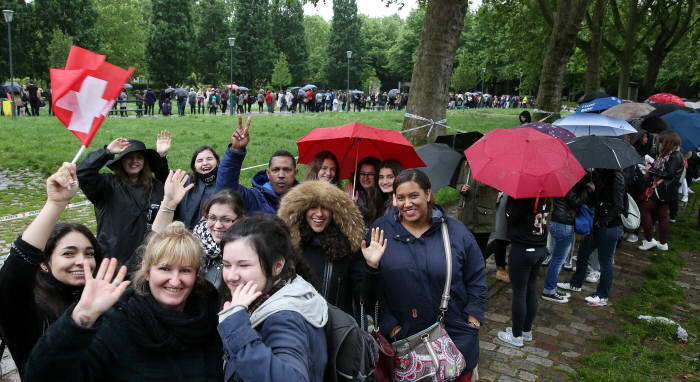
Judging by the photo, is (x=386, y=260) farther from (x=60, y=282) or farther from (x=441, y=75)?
(x=441, y=75)

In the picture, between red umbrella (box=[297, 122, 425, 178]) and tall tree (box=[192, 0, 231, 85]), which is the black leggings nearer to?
red umbrella (box=[297, 122, 425, 178])

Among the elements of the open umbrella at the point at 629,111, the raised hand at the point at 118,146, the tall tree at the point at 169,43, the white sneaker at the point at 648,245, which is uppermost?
the tall tree at the point at 169,43

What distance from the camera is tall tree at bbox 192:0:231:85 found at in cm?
6031

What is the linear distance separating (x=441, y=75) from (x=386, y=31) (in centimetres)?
8324

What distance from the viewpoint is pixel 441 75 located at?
1009cm

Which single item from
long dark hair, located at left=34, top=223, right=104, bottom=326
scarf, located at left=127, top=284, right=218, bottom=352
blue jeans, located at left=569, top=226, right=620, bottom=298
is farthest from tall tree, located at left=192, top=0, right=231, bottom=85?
scarf, located at left=127, top=284, right=218, bottom=352

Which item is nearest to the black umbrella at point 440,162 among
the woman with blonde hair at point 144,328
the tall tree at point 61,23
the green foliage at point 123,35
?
the woman with blonde hair at point 144,328

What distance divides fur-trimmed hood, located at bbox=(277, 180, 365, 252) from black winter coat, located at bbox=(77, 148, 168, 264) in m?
1.65

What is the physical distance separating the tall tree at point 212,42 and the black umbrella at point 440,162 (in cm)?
5745

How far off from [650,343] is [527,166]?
278cm

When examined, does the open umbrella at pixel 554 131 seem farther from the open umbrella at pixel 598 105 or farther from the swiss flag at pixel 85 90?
the open umbrella at pixel 598 105

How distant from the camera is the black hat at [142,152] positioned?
14.3ft

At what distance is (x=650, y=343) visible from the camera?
552cm

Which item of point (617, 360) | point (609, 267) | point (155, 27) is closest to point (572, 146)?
point (609, 267)
